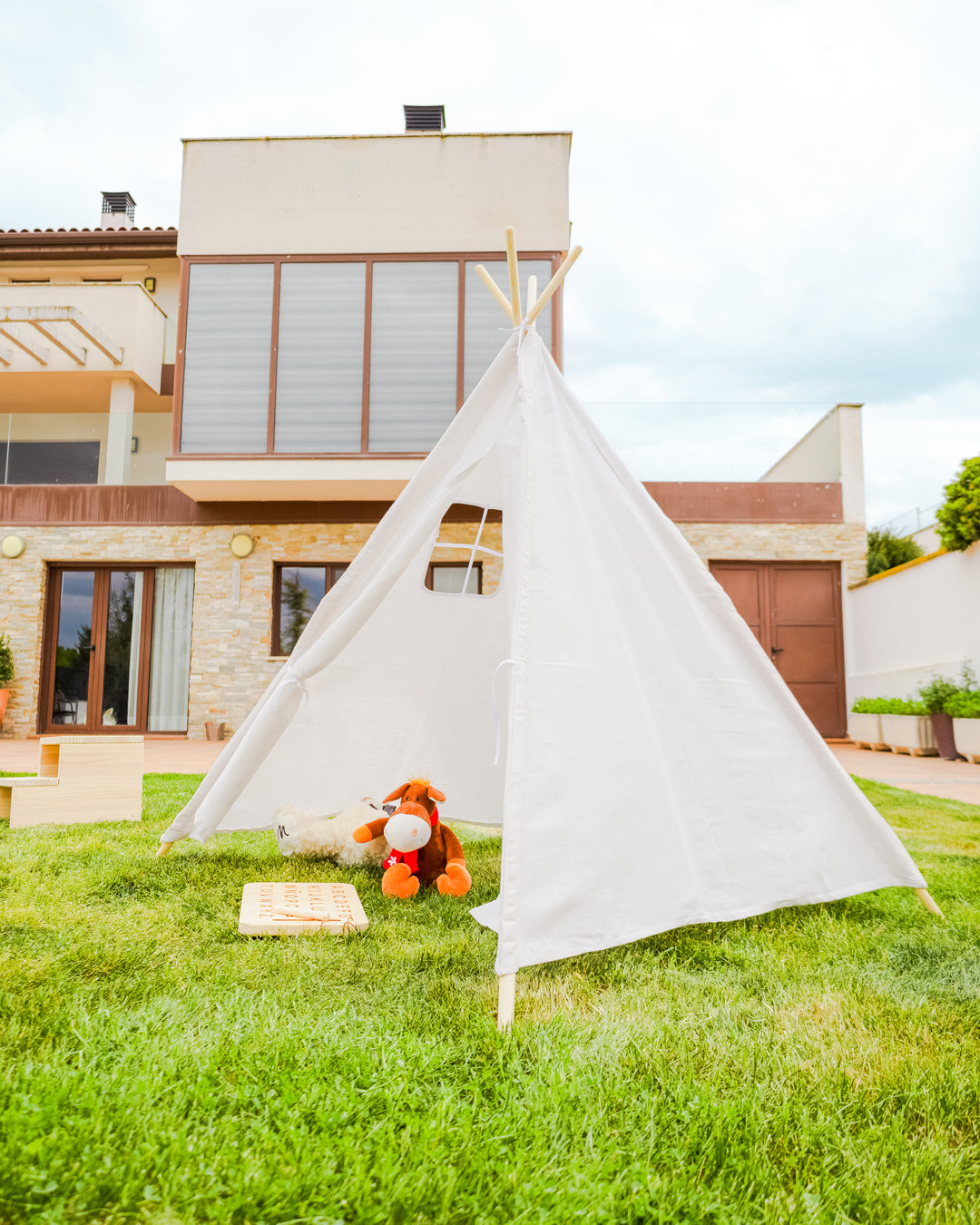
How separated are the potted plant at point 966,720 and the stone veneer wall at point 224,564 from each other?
9.84ft

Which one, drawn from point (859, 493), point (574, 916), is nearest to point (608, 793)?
point (574, 916)

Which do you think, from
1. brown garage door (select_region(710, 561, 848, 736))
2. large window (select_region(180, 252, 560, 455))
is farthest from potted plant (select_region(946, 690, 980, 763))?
large window (select_region(180, 252, 560, 455))

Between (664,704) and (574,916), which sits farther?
(664,704)

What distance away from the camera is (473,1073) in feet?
4.95

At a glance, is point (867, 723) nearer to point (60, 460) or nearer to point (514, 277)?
point (514, 277)

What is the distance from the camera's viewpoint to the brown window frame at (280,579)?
10406 millimetres

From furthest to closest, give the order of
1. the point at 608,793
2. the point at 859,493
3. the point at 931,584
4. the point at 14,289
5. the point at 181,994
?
1. the point at 14,289
2. the point at 859,493
3. the point at 931,584
4. the point at 608,793
5. the point at 181,994

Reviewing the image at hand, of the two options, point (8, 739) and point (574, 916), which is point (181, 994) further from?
point (8, 739)

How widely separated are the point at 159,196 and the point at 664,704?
56.3ft

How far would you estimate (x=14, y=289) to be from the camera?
12109 millimetres

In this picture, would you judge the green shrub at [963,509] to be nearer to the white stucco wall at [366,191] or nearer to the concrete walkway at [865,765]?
the concrete walkway at [865,765]

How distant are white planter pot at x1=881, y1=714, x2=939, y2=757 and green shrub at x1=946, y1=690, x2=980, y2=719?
424 millimetres

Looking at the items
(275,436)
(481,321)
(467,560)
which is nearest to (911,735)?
(467,560)

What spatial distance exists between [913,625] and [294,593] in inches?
302
